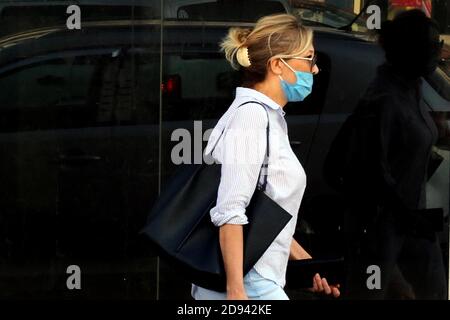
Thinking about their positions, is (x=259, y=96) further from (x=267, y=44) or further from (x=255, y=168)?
(x=255, y=168)

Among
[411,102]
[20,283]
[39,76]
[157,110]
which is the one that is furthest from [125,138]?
[411,102]

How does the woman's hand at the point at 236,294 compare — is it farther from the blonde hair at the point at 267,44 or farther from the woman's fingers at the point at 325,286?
the blonde hair at the point at 267,44

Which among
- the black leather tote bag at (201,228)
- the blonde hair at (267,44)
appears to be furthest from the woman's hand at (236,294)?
the blonde hair at (267,44)

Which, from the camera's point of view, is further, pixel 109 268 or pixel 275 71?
pixel 109 268

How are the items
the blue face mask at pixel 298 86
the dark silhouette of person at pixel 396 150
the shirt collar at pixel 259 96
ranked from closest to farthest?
the shirt collar at pixel 259 96 → the blue face mask at pixel 298 86 → the dark silhouette of person at pixel 396 150

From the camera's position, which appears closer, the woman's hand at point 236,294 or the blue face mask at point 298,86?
the woman's hand at point 236,294

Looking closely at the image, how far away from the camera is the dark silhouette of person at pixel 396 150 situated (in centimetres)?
506

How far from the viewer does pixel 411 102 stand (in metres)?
5.07

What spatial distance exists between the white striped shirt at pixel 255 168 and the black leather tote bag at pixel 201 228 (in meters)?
0.05

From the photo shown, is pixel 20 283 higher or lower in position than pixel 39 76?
lower

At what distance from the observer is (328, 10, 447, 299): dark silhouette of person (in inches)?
199
